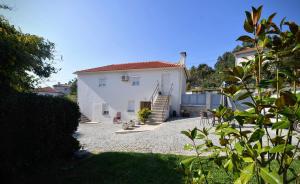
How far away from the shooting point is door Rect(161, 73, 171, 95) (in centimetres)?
2004

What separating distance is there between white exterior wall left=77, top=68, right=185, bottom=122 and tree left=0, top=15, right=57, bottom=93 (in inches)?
496

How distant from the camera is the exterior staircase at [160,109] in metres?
17.4

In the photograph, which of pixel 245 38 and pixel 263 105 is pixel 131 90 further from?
pixel 263 105

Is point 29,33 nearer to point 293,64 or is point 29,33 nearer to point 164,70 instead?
point 293,64

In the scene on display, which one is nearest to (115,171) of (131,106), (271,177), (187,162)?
(187,162)

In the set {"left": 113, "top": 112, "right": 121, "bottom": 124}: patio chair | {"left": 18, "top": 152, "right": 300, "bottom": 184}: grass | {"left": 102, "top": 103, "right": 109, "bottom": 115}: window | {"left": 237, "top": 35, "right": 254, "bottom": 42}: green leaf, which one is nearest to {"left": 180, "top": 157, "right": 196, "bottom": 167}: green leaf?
{"left": 237, "top": 35, "right": 254, "bottom": 42}: green leaf

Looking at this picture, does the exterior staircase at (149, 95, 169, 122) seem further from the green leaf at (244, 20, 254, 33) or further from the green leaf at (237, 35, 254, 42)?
the green leaf at (244, 20, 254, 33)

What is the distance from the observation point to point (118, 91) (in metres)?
21.7

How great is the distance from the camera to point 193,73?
159ft

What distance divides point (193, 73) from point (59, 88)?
48.9m

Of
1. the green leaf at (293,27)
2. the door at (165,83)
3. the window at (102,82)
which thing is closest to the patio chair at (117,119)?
the window at (102,82)

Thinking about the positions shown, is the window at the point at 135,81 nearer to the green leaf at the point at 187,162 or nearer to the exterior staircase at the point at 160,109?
the exterior staircase at the point at 160,109

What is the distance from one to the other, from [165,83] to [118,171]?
15484 mm

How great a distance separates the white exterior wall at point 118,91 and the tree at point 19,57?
496 inches
